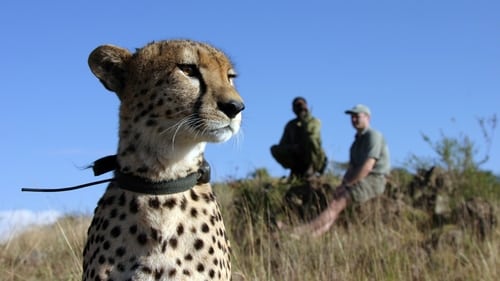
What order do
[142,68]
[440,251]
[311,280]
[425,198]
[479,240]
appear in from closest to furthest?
[142,68], [311,280], [440,251], [479,240], [425,198]

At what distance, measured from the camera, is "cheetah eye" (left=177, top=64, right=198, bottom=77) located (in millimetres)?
2566

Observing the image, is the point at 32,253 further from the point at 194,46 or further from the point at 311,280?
the point at 194,46

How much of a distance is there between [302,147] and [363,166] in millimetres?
1645

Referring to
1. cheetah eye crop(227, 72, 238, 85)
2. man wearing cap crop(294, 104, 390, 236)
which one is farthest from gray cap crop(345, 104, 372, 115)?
cheetah eye crop(227, 72, 238, 85)

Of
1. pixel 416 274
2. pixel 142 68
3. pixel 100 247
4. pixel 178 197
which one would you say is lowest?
pixel 416 274

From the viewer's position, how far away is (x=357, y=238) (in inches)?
234

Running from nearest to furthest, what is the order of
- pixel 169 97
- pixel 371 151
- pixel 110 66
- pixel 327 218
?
pixel 169 97, pixel 110 66, pixel 327 218, pixel 371 151

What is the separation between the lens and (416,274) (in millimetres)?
4801

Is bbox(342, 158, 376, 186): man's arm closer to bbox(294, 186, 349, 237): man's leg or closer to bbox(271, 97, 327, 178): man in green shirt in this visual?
bbox(294, 186, 349, 237): man's leg

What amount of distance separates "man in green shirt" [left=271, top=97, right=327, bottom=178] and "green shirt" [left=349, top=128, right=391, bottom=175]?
49.9 inches

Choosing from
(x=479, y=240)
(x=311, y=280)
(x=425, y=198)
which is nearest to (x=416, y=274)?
(x=311, y=280)

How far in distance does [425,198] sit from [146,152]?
5950 mm

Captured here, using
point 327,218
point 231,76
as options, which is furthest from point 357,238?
point 231,76

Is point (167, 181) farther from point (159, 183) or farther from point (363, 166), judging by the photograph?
point (363, 166)
